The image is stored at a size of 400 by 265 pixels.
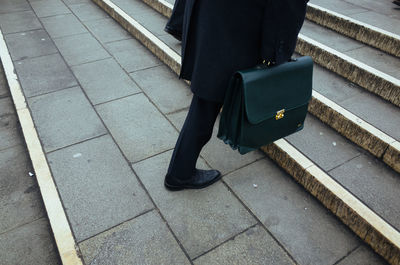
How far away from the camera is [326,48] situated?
3.59m

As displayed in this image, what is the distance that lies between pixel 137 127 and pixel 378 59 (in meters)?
2.93

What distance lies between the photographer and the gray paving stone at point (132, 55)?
4.24 meters

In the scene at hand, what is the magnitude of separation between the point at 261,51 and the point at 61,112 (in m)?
2.54

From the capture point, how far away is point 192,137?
2.12m

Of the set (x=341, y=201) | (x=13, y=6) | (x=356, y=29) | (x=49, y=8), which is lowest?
(x=13, y=6)

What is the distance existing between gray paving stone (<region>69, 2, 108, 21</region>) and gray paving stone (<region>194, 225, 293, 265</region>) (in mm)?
5068

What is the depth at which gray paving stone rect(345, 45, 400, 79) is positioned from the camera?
329 cm

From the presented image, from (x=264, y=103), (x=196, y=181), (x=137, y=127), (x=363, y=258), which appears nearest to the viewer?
(x=264, y=103)

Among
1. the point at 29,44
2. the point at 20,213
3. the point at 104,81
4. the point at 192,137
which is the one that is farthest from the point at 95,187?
the point at 29,44

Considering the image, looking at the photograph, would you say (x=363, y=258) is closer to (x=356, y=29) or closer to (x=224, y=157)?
(x=224, y=157)

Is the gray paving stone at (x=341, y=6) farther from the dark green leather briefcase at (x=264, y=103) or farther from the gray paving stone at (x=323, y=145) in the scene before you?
the dark green leather briefcase at (x=264, y=103)

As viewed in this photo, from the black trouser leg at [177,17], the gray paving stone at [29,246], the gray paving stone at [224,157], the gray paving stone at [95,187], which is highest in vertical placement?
the black trouser leg at [177,17]

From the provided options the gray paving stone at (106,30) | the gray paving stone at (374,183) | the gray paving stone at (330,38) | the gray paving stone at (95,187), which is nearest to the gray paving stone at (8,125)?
the gray paving stone at (95,187)

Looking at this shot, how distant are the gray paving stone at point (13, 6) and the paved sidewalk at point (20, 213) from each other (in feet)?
13.2
